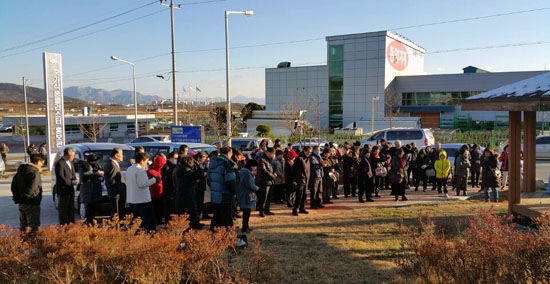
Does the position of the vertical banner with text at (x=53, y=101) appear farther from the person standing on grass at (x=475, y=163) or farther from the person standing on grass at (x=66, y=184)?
the person standing on grass at (x=475, y=163)

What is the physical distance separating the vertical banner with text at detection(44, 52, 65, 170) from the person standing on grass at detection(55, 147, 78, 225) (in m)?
15.3

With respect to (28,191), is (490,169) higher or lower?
lower

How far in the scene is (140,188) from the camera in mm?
7281

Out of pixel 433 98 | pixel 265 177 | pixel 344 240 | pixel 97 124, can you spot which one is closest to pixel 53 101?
pixel 265 177

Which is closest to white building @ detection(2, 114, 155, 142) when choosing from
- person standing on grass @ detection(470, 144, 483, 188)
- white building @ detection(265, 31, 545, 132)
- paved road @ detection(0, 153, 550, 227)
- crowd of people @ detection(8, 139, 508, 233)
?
white building @ detection(265, 31, 545, 132)

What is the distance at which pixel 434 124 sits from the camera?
58344mm

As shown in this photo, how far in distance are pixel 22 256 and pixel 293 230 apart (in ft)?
16.7

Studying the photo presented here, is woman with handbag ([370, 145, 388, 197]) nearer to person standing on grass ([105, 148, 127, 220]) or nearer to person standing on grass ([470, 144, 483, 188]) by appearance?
person standing on grass ([470, 144, 483, 188])

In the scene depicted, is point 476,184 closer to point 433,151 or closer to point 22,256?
point 433,151

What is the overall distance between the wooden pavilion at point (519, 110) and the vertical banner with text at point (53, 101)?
2017cm

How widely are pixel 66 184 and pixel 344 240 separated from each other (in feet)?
17.6

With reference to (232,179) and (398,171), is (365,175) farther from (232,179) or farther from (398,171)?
(232,179)

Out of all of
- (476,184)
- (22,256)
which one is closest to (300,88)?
(476,184)

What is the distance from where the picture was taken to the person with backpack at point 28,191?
292 inches
